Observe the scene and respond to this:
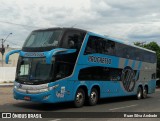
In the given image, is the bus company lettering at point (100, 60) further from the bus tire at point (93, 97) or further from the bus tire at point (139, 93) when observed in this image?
the bus tire at point (139, 93)

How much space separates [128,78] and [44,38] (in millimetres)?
8873

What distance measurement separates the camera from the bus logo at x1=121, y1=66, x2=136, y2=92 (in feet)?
71.9

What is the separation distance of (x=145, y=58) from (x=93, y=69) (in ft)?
29.9

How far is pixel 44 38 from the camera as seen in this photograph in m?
15.7

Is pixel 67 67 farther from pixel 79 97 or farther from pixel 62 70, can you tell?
pixel 79 97

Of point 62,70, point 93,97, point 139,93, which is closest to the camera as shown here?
point 62,70

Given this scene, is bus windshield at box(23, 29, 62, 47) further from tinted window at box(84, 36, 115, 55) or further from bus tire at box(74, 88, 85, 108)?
bus tire at box(74, 88, 85, 108)

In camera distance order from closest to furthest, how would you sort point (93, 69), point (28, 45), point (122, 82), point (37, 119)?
point (37, 119) → point (28, 45) → point (93, 69) → point (122, 82)

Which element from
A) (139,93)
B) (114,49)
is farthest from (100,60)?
(139,93)

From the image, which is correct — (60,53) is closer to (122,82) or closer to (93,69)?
(93,69)

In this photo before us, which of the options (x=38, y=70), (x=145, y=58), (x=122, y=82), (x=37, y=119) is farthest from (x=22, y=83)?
(x=145, y=58)

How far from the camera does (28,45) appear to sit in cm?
1599

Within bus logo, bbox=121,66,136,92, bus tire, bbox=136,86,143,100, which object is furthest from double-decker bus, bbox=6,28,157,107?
bus tire, bbox=136,86,143,100

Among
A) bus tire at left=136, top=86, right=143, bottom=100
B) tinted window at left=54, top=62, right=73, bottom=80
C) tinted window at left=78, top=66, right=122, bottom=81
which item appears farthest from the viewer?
bus tire at left=136, top=86, right=143, bottom=100
